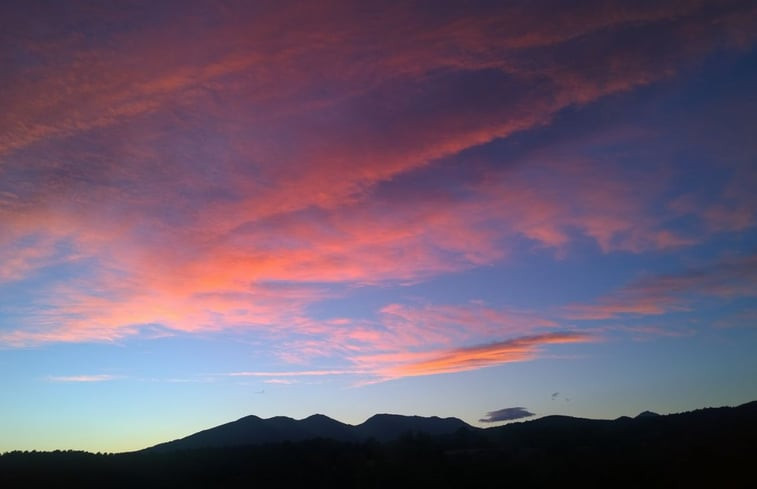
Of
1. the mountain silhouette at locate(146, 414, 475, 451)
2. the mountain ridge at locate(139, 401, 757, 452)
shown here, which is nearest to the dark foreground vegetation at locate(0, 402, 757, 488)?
the mountain ridge at locate(139, 401, 757, 452)

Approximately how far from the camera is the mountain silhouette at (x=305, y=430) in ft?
436

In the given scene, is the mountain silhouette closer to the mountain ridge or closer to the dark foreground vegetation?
the mountain ridge

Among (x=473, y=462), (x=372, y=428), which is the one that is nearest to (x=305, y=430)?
(x=372, y=428)

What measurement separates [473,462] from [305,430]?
98.4m

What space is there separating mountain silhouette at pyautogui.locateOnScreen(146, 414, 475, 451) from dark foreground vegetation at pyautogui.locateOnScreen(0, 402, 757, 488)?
39.1 metres

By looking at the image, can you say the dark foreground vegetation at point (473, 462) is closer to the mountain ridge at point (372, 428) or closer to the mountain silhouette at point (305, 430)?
the mountain ridge at point (372, 428)

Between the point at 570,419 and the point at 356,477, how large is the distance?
56.2 meters

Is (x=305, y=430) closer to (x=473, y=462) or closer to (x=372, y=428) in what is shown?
(x=372, y=428)

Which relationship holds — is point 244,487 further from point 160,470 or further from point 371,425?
point 371,425

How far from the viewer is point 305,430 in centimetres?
15712

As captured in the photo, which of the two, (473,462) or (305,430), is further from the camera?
(305,430)

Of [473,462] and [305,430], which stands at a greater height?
[305,430]

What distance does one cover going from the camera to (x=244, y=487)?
67.6m

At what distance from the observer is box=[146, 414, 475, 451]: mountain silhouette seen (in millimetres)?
132750
